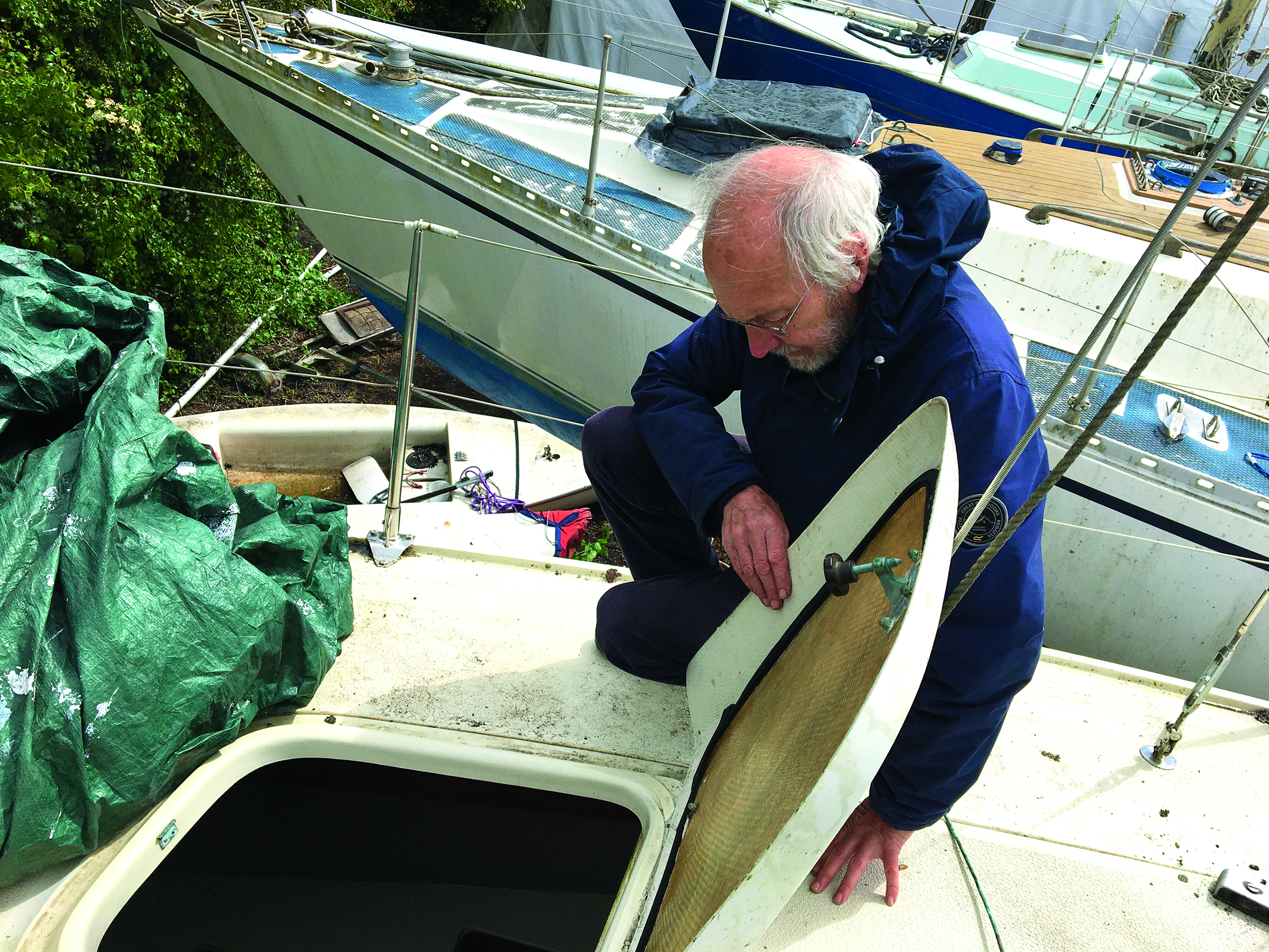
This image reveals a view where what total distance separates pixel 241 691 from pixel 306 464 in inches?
113

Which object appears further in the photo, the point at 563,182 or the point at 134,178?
the point at 134,178

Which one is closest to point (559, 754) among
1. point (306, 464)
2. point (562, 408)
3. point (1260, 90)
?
point (1260, 90)

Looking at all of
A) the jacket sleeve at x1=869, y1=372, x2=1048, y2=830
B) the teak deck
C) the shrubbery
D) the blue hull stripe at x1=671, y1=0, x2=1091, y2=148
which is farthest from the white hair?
the blue hull stripe at x1=671, y1=0, x2=1091, y2=148

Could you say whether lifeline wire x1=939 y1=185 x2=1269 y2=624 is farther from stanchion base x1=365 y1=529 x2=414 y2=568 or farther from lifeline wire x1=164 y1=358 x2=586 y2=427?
stanchion base x1=365 y1=529 x2=414 y2=568

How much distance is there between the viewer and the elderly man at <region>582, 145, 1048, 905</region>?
3.83ft

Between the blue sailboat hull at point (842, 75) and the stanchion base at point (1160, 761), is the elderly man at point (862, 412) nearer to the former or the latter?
the stanchion base at point (1160, 761)

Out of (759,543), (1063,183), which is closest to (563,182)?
(1063,183)

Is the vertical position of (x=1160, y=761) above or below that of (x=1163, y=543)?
below

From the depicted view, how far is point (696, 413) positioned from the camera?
1.66 meters

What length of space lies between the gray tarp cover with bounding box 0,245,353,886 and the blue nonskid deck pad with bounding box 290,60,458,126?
251 centimetres

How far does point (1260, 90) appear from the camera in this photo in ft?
2.18

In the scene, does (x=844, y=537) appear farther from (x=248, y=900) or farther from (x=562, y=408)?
(x=562, y=408)

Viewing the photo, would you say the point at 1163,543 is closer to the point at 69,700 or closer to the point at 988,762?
the point at 988,762

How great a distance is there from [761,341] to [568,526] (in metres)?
2.38
